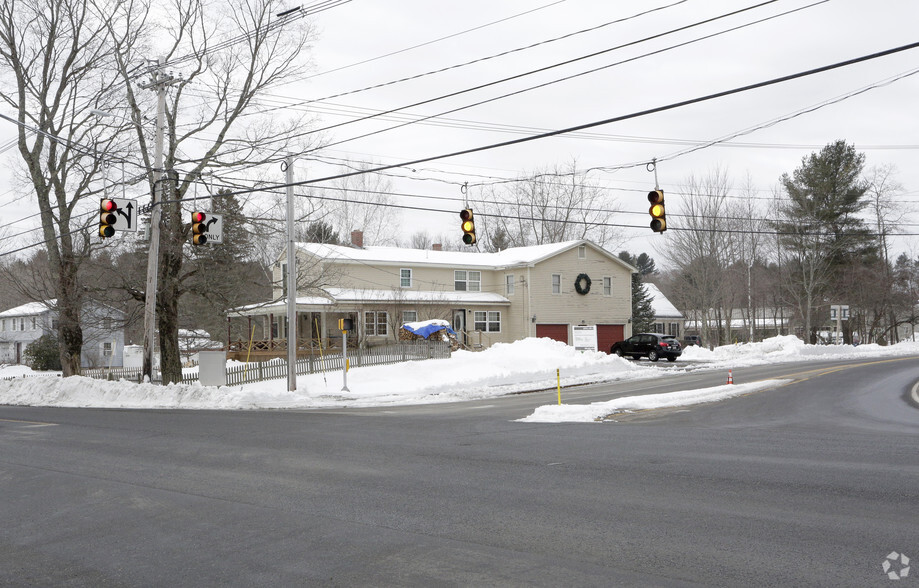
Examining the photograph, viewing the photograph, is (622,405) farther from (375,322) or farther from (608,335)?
(608,335)

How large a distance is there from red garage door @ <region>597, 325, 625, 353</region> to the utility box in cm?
2928

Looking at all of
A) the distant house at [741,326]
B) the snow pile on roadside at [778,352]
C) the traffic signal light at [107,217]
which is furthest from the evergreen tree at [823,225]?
the traffic signal light at [107,217]

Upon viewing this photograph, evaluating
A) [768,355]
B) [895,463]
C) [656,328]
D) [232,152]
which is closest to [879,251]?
[656,328]

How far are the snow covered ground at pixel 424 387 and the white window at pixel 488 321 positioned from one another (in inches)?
416

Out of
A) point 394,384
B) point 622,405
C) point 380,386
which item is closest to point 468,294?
point 394,384

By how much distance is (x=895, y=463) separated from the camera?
33.0 feet

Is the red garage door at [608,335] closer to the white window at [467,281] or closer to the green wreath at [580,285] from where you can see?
the green wreath at [580,285]

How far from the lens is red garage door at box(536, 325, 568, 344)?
47963mm

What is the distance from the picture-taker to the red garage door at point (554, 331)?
47963 mm

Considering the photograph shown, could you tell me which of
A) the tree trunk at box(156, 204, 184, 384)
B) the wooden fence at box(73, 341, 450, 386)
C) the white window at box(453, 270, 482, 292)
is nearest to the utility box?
the wooden fence at box(73, 341, 450, 386)

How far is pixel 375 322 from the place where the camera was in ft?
145

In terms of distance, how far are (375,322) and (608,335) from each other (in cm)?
1725

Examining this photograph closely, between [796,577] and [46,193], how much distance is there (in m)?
34.9

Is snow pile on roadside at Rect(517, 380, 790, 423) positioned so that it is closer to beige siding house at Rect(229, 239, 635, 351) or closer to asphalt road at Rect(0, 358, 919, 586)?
asphalt road at Rect(0, 358, 919, 586)
